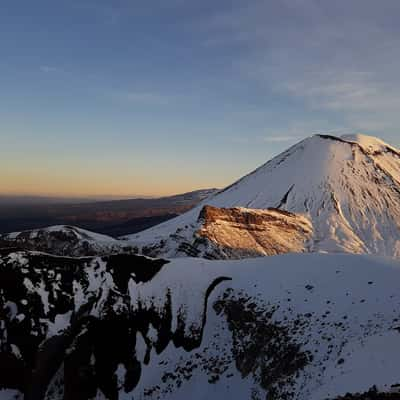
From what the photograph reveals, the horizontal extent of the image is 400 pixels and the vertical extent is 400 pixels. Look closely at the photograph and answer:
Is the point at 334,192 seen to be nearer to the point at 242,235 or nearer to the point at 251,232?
the point at 251,232

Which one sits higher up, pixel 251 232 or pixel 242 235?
pixel 251 232

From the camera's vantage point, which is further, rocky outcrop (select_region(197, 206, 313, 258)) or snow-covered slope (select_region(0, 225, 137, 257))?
rocky outcrop (select_region(197, 206, 313, 258))

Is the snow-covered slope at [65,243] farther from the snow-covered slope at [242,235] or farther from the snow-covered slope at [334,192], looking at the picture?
the snow-covered slope at [334,192]

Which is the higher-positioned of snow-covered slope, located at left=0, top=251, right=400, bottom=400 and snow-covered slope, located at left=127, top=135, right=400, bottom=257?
snow-covered slope, located at left=127, top=135, right=400, bottom=257

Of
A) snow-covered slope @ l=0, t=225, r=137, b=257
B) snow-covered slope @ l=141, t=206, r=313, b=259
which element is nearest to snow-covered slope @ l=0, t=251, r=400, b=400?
snow-covered slope @ l=0, t=225, r=137, b=257

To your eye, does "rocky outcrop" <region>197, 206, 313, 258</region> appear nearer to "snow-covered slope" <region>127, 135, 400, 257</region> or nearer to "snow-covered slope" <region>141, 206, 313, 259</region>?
"snow-covered slope" <region>141, 206, 313, 259</region>

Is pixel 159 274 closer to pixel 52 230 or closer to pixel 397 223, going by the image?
pixel 52 230

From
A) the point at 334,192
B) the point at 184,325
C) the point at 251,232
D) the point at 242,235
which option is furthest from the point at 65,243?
the point at 334,192

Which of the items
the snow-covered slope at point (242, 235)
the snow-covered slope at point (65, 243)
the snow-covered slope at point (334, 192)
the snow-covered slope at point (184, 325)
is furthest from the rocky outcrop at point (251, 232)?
the snow-covered slope at point (184, 325)
